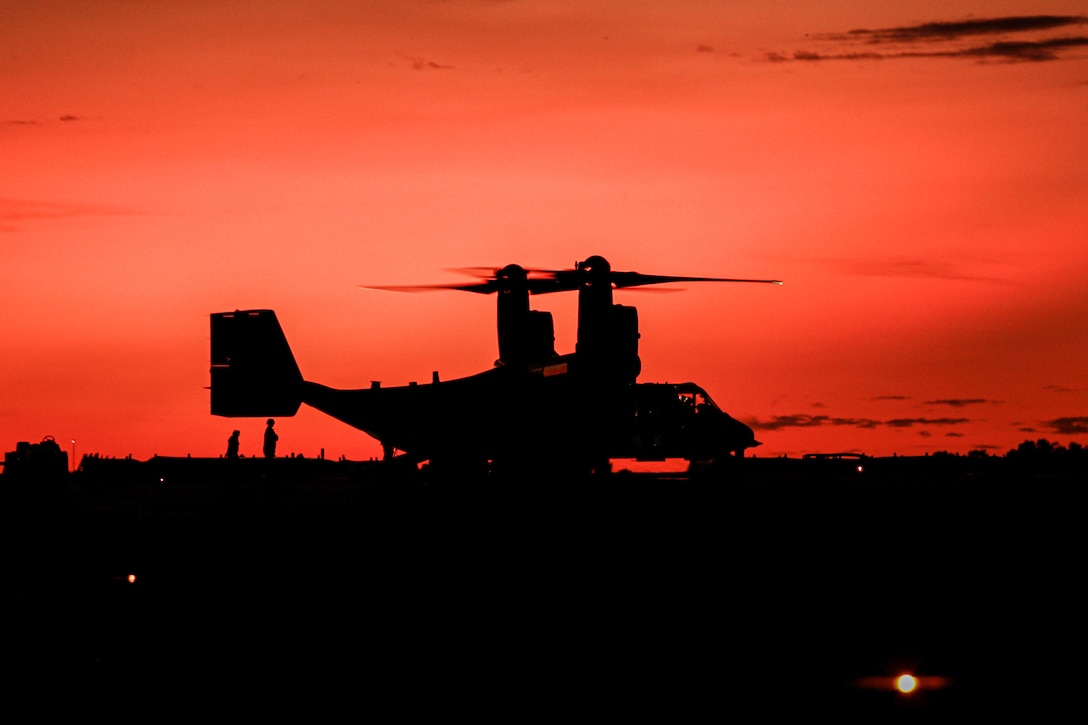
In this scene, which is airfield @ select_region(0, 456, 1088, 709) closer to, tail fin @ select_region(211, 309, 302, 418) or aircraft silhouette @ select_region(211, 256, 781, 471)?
aircraft silhouette @ select_region(211, 256, 781, 471)

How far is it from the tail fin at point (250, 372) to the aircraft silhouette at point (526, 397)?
0.03m

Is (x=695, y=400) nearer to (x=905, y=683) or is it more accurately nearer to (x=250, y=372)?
(x=250, y=372)

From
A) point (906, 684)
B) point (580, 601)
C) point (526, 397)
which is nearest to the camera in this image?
point (906, 684)

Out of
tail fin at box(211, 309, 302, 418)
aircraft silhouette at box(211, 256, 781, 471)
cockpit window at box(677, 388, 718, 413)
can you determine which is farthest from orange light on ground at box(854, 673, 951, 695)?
tail fin at box(211, 309, 302, 418)

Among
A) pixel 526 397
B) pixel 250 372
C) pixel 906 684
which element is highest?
pixel 250 372

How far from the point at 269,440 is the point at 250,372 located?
382 centimetres

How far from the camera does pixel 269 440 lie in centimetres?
4006

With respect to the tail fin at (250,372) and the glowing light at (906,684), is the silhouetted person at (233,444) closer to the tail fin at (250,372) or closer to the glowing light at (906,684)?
the tail fin at (250,372)

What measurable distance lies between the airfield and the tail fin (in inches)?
367

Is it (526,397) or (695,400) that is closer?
(526,397)

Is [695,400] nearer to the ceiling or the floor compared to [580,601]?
nearer to the ceiling

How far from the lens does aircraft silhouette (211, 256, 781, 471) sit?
29734 mm

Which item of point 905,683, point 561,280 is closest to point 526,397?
point 561,280

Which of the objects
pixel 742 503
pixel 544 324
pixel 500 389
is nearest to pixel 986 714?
pixel 742 503
